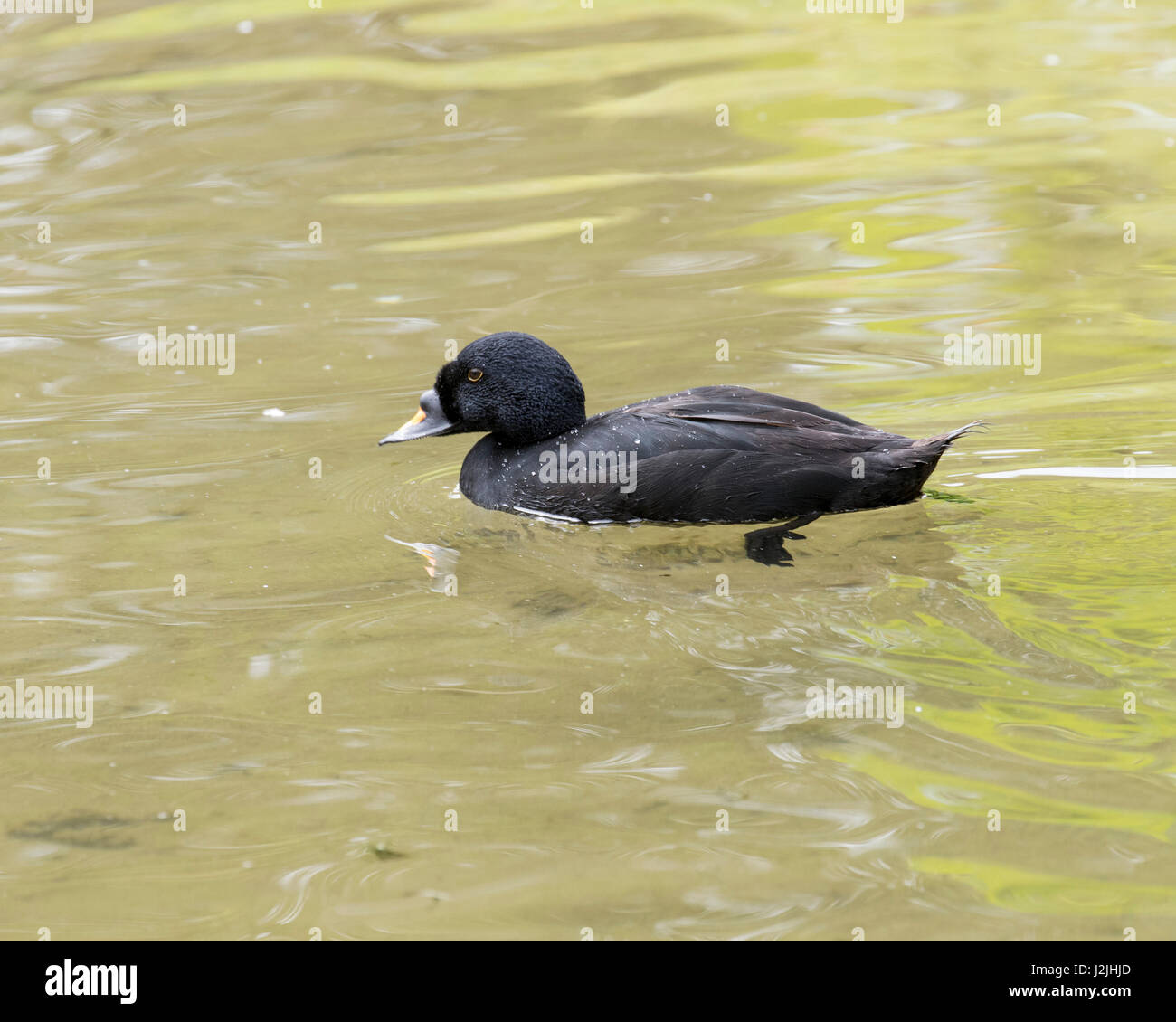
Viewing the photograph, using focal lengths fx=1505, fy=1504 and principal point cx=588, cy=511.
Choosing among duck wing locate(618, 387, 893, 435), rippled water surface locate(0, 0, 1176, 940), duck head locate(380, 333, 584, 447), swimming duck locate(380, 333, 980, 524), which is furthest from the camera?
duck head locate(380, 333, 584, 447)

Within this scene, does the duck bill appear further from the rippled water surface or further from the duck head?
the rippled water surface

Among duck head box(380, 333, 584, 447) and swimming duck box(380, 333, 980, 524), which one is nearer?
swimming duck box(380, 333, 980, 524)

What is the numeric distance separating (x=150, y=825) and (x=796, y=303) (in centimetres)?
603

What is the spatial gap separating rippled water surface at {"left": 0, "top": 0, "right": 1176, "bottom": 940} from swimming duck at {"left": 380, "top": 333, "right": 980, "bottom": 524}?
0.18 metres

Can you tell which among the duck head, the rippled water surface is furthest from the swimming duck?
the rippled water surface

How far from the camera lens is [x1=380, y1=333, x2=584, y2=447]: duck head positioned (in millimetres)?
7129

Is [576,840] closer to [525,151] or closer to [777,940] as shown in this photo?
[777,940]

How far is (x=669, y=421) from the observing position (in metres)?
6.67

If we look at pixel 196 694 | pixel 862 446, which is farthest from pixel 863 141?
pixel 196 694

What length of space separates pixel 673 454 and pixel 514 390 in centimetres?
97

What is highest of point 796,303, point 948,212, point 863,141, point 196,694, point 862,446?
point 863,141

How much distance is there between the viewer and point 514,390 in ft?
23.4

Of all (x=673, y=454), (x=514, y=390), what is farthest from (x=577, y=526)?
(x=514, y=390)

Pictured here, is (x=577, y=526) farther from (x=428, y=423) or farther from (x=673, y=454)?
(x=428, y=423)
